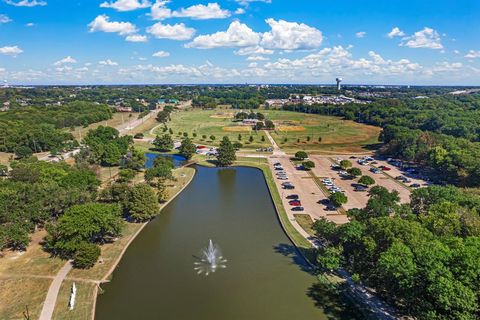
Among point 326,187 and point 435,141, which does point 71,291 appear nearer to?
point 326,187

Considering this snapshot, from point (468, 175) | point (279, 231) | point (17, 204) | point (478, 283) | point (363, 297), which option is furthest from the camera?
point (468, 175)

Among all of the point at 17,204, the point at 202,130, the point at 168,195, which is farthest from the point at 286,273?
the point at 202,130

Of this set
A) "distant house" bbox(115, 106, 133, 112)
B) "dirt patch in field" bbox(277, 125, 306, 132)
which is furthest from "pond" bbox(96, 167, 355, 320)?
"distant house" bbox(115, 106, 133, 112)

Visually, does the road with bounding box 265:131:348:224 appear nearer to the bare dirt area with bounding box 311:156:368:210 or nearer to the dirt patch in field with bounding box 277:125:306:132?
the bare dirt area with bounding box 311:156:368:210

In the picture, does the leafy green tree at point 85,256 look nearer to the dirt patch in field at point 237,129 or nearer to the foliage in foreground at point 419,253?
the foliage in foreground at point 419,253

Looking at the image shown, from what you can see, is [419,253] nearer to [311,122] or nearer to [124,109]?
[311,122]

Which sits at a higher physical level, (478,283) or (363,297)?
(478,283)
